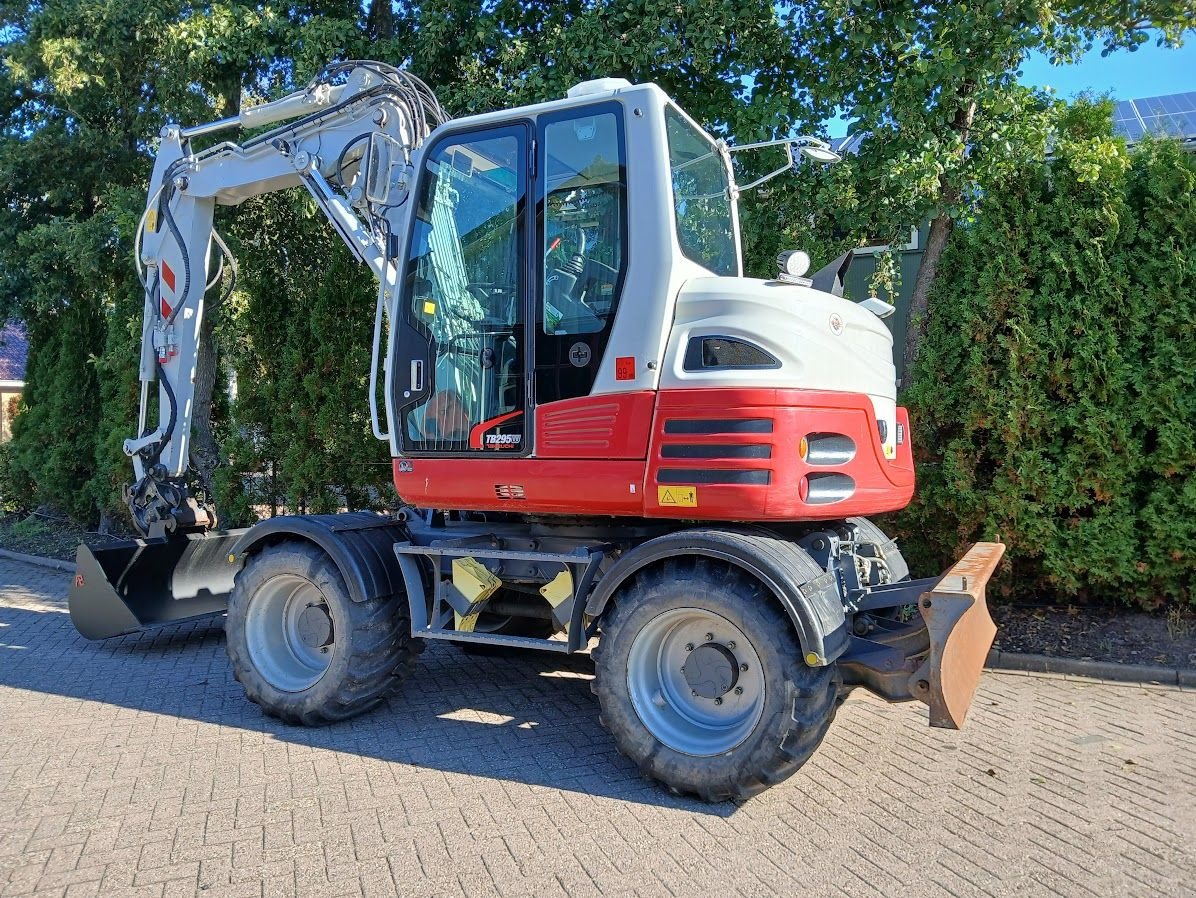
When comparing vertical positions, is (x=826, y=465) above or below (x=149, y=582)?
above

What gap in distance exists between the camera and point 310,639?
17.1 ft

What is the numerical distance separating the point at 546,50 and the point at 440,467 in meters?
4.45

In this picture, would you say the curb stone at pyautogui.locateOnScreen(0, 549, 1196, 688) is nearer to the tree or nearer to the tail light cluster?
the tail light cluster

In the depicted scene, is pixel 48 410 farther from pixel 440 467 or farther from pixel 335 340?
pixel 440 467

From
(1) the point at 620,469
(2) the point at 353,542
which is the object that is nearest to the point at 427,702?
(2) the point at 353,542

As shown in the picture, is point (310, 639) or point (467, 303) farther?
point (310, 639)

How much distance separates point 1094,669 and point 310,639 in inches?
202

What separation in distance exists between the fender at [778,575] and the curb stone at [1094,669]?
242 cm

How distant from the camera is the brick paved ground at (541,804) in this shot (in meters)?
3.29

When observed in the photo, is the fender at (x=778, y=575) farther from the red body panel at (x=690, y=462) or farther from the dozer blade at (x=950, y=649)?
the dozer blade at (x=950, y=649)

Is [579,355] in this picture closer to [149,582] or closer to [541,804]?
[541,804]

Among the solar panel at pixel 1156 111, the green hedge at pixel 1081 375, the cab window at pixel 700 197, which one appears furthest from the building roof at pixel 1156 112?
the cab window at pixel 700 197

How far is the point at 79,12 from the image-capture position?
909 centimetres

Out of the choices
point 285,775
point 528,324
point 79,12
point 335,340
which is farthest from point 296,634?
point 79,12
